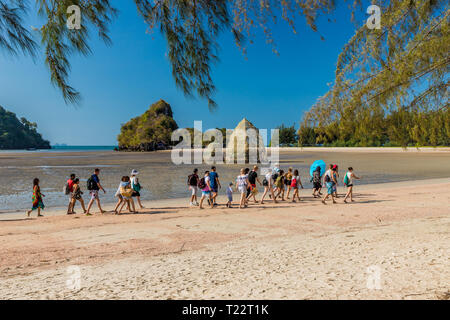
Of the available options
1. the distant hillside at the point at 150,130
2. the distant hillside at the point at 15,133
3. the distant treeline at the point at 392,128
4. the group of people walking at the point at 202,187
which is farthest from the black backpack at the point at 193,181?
the distant hillside at the point at 15,133

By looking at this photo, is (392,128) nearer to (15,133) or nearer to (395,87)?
(395,87)

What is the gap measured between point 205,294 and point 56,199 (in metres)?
13.0

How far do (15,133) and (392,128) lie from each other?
7285 inches

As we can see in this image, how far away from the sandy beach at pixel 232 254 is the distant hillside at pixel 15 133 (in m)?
171

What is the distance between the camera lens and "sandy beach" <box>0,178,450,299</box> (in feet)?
13.5

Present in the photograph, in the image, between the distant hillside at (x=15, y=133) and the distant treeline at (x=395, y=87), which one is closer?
the distant treeline at (x=395, y=87)

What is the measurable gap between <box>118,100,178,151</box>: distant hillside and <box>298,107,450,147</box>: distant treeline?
11168cm

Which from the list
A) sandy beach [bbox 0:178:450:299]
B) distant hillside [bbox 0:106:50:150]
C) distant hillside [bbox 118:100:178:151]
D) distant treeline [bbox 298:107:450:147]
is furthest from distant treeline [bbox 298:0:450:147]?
distant hillside [bbox 0:106:50:150]

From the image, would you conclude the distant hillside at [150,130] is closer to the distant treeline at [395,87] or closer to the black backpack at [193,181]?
the black backpack at [193,181]

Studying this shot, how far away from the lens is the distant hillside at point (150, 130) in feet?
381

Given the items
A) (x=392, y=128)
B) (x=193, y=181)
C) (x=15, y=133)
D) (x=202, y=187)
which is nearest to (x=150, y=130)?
(x=15, y=133)

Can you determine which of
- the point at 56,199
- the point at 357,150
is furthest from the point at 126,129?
the point at 56,199

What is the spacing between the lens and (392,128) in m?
4.43
